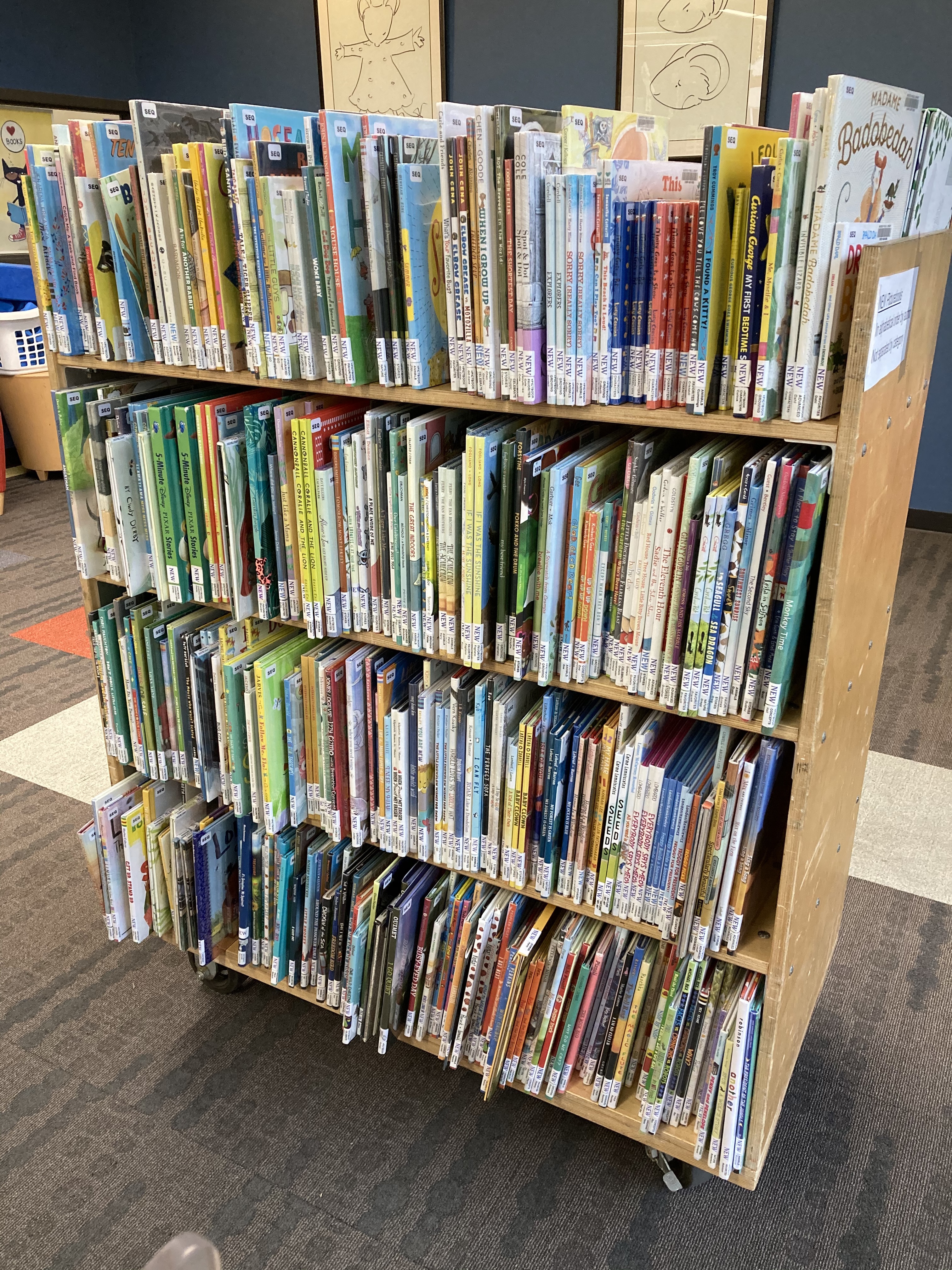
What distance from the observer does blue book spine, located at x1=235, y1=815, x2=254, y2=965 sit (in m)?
1.76

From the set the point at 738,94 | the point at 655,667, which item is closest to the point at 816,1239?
the point at 655,667

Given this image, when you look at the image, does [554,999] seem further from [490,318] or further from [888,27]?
[888,27]

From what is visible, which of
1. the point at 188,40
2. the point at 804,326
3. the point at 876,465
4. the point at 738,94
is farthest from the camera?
the point at 188,40

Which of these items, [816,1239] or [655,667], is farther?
[816,1239]

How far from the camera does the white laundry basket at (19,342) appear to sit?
16.2 feet

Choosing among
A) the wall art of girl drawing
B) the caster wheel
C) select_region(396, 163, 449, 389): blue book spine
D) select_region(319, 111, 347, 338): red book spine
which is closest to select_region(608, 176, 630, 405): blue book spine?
select_region(396, 163, 449, 389): blue book spine

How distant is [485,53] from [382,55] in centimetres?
56

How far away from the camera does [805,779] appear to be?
3.96ft

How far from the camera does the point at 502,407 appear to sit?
4.00 feet

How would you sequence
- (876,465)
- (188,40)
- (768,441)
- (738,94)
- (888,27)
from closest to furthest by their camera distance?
1. (876,465)
2. (768,441)
3. (888,27)
4. (738,94)
5. (188,40)

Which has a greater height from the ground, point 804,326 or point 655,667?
point 804,326

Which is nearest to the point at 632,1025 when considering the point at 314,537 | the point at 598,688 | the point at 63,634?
the point at 598,688

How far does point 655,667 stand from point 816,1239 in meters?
0.98

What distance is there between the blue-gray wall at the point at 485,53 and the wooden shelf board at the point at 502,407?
2.91 meters
